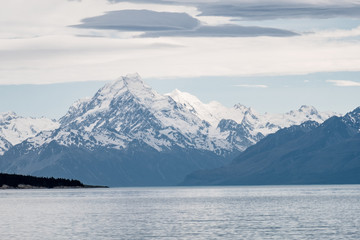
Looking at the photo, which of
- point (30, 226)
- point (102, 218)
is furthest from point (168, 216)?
point (30, 226)

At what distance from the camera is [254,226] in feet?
443

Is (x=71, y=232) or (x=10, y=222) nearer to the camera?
(x=71, y=232)

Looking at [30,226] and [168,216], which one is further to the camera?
[168,216]

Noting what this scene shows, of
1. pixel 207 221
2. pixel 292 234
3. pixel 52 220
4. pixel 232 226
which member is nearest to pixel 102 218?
pixel 52 220

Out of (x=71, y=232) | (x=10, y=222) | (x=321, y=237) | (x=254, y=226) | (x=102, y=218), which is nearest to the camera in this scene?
(x=321, y=237)

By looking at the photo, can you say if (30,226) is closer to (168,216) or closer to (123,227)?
(123,227)

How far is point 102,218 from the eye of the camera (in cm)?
15975

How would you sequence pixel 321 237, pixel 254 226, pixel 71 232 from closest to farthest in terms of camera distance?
1. pixel 321 237
2. pixel 71 232
3. pixel 254 226

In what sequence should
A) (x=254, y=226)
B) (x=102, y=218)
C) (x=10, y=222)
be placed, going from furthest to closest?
1. (x=102, y=218)
2. (x=10, y=222)
3. (x=254, y=226)

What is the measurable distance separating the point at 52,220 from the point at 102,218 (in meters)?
11.4

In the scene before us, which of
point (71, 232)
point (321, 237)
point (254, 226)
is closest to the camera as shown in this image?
point (321, 237)

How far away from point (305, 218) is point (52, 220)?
160 feet

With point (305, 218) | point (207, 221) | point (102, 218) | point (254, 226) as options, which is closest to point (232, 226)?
point (254, 226)

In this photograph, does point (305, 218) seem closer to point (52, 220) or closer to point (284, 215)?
point (284, 215)
